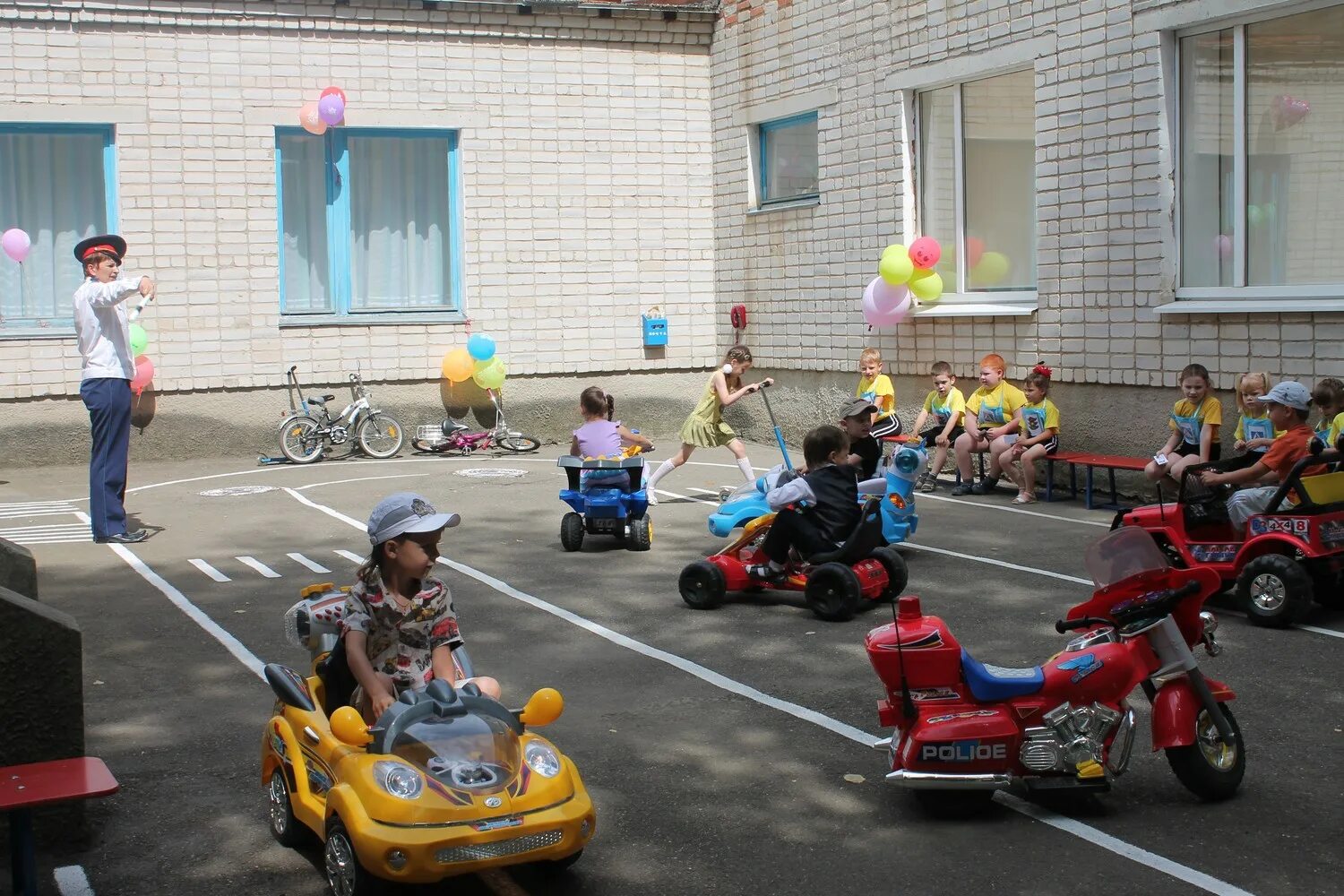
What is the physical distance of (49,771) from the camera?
490cm

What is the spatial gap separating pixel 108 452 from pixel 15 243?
626 centimetres

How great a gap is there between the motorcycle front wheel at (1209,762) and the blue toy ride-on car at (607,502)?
617 cm

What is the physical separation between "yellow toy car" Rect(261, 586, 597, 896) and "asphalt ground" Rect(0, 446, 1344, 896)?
394mm

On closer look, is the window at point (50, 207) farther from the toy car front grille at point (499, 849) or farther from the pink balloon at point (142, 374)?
the toy car front grille at point (499, 849)

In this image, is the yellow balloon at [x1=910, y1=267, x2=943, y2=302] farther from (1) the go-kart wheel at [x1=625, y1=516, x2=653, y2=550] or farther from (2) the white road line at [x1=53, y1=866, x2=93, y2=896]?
(2) the white road line at [x1=53, y1=866, x2=93, y2=896]

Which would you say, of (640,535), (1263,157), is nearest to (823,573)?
(640,535)

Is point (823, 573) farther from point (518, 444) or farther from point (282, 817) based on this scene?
point (518, 444)

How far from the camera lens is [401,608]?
17.6ft

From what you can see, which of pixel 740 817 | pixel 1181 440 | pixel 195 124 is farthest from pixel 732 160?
pixel 740 817

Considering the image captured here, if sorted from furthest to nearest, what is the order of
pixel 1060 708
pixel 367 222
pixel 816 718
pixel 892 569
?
pixel 367 222 < pixel 892 569 < pixel 816 718 < pixel 1060 708

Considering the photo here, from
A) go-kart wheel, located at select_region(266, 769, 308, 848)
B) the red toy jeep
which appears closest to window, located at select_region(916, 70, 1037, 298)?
the red toy jeep

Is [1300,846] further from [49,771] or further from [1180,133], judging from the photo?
[1180,133]

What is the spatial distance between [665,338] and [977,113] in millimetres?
5794

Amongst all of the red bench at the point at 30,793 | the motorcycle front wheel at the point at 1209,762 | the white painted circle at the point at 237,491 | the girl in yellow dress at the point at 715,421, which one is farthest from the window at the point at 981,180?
the red bench at the point at 30,793
